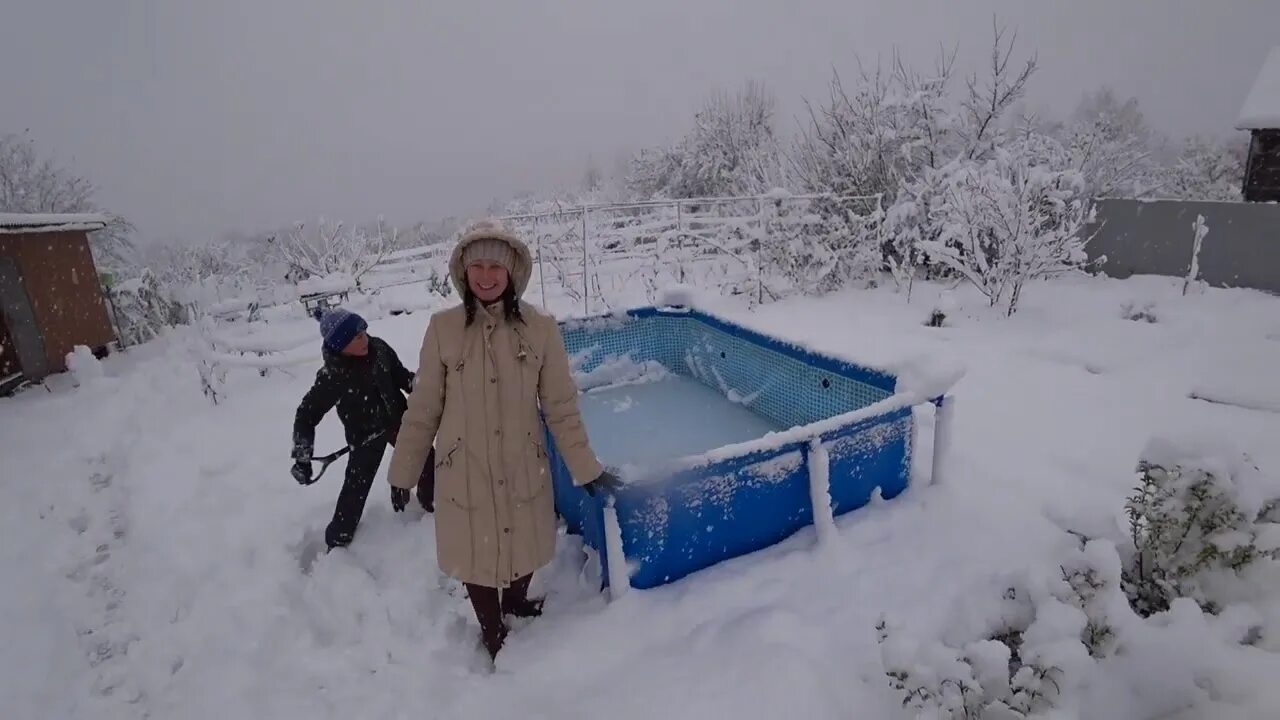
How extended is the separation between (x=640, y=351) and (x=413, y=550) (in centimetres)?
323

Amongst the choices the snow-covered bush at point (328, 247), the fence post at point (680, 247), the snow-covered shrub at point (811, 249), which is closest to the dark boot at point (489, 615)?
the snow-covered shrub at point (811, 249)

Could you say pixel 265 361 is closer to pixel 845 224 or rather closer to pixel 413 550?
pixel 413 550

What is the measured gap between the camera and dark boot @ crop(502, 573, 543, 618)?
2.45 meters

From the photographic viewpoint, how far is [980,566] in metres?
2.55

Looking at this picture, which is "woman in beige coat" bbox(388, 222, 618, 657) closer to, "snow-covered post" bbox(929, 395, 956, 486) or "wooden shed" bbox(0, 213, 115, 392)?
"snow-covered post" bbox(929, 395, 956, 486)

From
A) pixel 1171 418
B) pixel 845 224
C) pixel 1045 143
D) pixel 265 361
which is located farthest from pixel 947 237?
pixel 265 361

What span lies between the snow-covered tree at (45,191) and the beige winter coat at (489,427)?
90.2 feet

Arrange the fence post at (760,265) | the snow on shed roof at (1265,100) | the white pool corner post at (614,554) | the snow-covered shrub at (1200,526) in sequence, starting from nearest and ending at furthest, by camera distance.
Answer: the snow-covered shrub at (1200,526) → the white pool corner post at (614,554) → the fence post at (760,265) → the snow on shed roof at (1265,100)

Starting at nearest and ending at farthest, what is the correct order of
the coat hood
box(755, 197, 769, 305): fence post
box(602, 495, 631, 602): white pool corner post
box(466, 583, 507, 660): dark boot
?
1. the coat hood
2. box(466, 583, 507, 660): dark boot
3. box(602, 495, 631, 602): white pool corner post
4. box(755, 197, 769, 305): fence post

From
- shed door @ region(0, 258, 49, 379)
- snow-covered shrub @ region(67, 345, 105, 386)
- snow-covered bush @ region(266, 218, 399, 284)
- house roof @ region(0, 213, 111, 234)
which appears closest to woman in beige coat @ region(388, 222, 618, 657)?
snow-covered shrub @ region(67, 345, 105, 386)

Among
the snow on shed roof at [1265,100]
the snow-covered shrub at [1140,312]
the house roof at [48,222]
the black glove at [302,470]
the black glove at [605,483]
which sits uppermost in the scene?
the snow on shed roof at [1265,100]

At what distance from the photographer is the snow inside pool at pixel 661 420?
4.73 metres

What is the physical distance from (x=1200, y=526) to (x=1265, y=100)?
16.7m

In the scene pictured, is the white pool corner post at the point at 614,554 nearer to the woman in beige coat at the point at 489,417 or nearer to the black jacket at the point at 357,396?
the woman in beige coat at the point at 489,417
